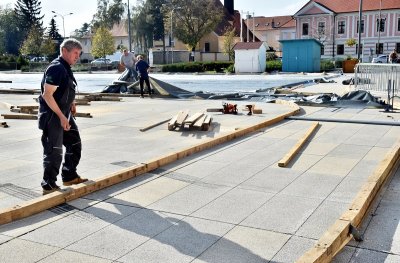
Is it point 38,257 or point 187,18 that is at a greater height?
point 187,18

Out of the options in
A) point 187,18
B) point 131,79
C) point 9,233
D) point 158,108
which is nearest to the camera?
point 9,233

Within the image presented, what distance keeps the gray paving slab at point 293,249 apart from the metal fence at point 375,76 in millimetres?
13699

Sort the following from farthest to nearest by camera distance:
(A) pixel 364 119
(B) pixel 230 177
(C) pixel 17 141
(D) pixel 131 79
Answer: (D) pixel 131 79
(A) pixel 364 119
(C) pixel 17 141
(B) pixel 230 177

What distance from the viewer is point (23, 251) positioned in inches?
161

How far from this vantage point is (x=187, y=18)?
6862cm

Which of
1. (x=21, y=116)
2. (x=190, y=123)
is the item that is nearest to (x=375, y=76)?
(x=190, y=123)

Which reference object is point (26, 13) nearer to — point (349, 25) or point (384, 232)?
point (349, 25)

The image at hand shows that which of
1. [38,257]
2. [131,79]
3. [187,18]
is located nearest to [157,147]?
[38,257]

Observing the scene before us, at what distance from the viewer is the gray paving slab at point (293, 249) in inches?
154

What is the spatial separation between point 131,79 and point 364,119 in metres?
11.3

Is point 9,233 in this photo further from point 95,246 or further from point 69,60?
point 69,60

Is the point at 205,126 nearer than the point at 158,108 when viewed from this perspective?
Yes

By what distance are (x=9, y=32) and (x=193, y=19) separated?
160 feet

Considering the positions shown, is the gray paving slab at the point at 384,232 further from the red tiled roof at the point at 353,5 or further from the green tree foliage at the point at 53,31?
the green tree foliage at the point at 53,31
